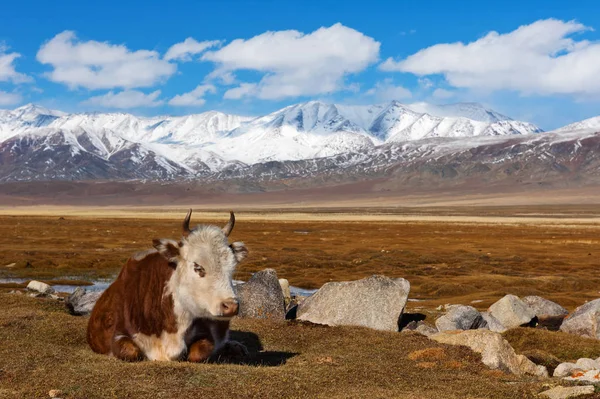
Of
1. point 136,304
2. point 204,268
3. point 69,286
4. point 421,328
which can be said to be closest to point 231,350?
point 136,304

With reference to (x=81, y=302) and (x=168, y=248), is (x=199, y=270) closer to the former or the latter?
(x=168, y=248)

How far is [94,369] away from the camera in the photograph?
399 inches

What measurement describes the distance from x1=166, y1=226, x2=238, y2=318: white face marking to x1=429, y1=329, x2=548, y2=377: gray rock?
6003 mm

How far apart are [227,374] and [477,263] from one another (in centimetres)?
3739

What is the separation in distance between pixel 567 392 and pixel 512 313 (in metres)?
11.6

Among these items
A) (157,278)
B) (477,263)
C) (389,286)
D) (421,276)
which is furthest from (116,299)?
(477,263)

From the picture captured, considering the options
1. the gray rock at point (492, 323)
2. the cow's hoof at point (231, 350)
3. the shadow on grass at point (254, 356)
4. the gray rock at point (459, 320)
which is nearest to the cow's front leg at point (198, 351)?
the shadow on grass at point (254, 356)

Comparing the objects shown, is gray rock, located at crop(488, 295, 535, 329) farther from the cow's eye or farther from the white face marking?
the cow's eye

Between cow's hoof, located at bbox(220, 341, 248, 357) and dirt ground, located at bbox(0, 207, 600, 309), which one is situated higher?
cow's hoof, located at bbox(220, 341, 248, 357)

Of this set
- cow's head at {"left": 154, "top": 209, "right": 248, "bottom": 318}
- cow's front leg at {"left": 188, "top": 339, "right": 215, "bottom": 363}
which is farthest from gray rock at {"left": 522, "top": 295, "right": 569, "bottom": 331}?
cow's head at {"left": 154, "top": 209, "right": 248, "bottom": 318}

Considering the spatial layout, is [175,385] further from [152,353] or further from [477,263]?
[477,263]

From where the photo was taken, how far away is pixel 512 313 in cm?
2089

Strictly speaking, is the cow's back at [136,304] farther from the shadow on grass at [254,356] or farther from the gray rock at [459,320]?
the gray rock at [459,320]

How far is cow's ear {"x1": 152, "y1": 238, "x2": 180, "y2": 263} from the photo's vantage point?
10.1 meters
